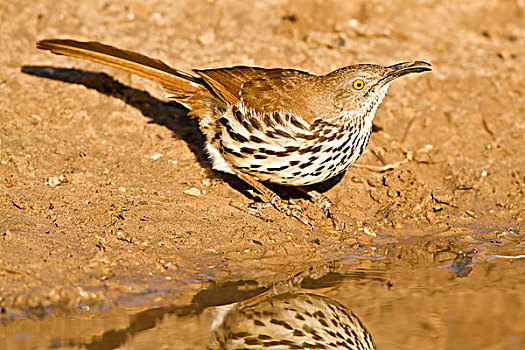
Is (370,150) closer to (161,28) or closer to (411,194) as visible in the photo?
(411,194)

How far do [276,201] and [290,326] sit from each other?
6.00ft

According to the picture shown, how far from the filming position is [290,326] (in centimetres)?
465

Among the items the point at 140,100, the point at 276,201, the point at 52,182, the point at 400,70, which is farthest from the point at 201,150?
the point at 400,70

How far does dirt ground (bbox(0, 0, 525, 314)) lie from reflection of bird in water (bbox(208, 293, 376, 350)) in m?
0.55

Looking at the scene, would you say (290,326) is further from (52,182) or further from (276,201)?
(52,182)

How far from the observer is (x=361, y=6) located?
9391mm

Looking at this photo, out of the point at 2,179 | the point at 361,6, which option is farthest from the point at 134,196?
the point at 361,6

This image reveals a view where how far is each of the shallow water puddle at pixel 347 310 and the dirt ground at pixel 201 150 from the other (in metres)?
0.24

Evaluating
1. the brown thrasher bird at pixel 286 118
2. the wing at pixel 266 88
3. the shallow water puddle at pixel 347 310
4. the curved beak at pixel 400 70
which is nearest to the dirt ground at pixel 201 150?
the shallow water puddle at pixel 347 310

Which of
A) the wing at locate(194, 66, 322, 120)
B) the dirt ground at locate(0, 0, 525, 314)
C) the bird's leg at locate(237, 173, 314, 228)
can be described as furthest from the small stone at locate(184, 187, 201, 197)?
the wing at locate(194, 66, 322, 120)

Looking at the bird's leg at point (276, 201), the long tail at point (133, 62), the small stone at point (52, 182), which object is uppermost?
the long tail at point (133, 62)

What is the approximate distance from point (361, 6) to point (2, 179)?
18.0 ft

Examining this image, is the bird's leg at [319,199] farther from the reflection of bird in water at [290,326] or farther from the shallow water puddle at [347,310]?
the reflection of bird in water at [290,326]

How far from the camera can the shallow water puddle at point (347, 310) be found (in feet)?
14.3
